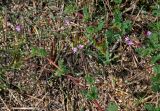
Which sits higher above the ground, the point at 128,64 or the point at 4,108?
the point at 128,64

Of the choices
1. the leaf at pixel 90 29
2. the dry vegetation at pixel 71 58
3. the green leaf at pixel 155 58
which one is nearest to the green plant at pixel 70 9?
the dry vegetation at pixel 71 58

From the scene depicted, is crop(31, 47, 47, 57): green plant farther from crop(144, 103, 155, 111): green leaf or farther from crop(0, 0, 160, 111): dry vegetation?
crop(144, 103, 155, 111): green leaf

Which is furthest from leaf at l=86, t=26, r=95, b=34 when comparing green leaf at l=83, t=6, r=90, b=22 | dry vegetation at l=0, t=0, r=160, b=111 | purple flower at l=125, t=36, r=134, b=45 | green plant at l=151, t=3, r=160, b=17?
green plant at l=151, t=3, r=160, b=17

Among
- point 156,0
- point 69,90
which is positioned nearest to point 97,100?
point 69,90

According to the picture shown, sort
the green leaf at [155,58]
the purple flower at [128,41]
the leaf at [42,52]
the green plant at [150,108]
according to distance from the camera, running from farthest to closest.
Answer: the purple flower at [128,41] → the leaf at [42,52] → the green leaf at [155,58] → the green plant at [150,108]

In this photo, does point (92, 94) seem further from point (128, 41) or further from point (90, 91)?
point (128, 41)

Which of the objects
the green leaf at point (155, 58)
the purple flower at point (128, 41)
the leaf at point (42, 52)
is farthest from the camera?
the purple flower at point (128, 41)

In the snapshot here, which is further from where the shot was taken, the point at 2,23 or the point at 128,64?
the point at 2,23

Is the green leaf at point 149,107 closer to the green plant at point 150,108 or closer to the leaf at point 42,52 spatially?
the green plant at point 150,108

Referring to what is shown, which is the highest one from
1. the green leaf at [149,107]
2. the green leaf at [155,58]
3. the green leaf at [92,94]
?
the green leaf at [155,58]

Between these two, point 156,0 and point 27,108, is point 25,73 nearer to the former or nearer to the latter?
point 27,108

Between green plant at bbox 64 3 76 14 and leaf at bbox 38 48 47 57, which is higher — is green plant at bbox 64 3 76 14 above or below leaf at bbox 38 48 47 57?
above
